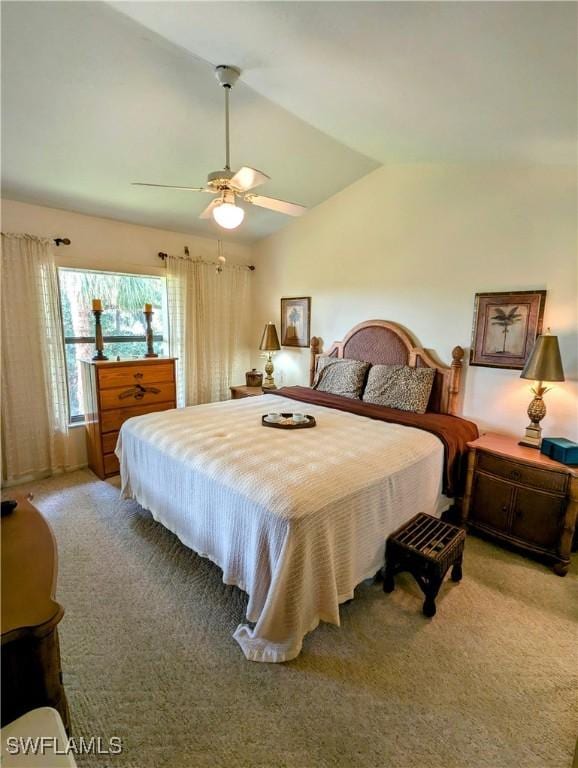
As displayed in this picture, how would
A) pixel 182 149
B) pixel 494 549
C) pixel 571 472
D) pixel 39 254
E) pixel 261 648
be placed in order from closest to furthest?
pixel 261 648 < pixel 571 472 < pixel 494 549 < pixel 182 149 < pixel 39 254

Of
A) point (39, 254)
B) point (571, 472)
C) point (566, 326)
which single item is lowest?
point (571, 472)

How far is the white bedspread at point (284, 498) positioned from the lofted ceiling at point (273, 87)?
6.30 feet

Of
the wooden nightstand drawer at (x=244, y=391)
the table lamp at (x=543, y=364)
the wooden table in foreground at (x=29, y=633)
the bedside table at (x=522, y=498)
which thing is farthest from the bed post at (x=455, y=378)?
the wooden table in foreground at (x=29, y=633)

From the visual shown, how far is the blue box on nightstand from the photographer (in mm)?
2232

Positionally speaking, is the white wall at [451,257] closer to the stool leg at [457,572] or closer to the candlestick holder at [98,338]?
the stool leg at [457,572]

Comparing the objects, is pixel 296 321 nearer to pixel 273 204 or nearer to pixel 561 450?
pixel 273 204

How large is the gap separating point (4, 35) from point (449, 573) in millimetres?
3682

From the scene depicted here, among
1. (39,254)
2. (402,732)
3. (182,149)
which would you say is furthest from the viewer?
(39,254)

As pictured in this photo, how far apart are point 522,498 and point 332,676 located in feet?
5.45

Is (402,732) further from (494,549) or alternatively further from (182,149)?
(182,149)

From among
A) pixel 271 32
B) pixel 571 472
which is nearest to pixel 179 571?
pixel 571 472

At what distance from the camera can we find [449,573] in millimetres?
2201

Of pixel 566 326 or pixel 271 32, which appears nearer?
pixel 271 32

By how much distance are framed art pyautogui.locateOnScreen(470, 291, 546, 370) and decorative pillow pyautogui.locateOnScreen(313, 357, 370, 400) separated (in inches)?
39.4
